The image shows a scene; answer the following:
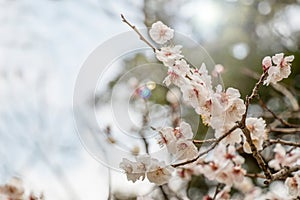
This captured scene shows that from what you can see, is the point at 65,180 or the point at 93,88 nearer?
the point at 93,88

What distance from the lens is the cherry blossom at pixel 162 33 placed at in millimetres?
849

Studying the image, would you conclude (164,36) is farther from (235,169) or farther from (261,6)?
(261,6)

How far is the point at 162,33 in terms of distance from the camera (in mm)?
853

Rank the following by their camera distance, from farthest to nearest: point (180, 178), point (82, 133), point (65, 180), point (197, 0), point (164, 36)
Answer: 1. point (197, 0)
2. point (65, 180)
3. point (180, 178)
4. point (82, 133)
5. point (164, 36)

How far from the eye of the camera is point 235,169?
1.11 meters

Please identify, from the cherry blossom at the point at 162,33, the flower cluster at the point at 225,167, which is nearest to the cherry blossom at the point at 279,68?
the cherry blossom at the point at 162,33

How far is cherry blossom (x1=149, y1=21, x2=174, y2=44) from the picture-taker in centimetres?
85

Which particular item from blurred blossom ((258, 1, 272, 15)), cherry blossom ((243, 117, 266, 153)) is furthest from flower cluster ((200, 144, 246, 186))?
blurred blossom ((258, 1, 272, 15))

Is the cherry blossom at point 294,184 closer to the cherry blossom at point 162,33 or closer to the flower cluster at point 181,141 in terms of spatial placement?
the flower cluster at point 181,141

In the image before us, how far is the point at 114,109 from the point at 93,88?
10cm

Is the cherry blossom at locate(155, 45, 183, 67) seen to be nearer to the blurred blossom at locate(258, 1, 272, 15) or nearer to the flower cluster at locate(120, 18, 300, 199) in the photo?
the flower cluster at locate(120, 18, 300, 199)

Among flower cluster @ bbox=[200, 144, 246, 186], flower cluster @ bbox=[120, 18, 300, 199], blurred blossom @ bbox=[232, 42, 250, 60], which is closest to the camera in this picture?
flower cluster @ bbox=[120, 18, 300, 199]

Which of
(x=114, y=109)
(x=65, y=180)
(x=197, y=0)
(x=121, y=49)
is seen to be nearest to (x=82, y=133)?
(x=114, y=109)

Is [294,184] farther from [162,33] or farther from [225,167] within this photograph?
[162,33]
